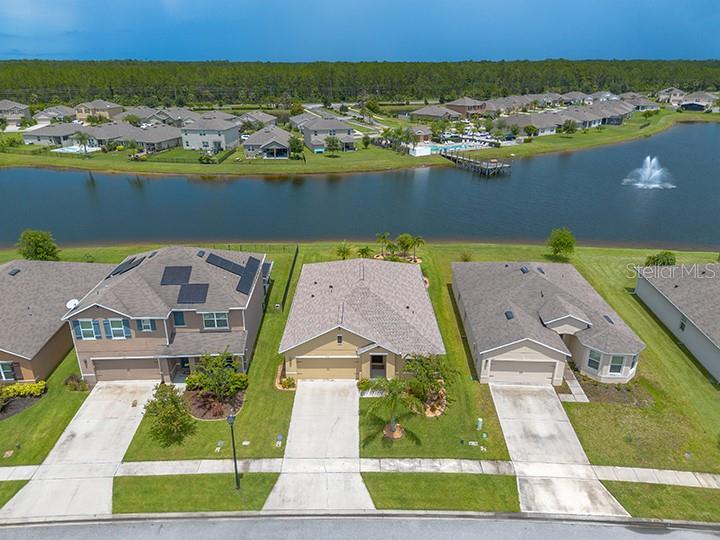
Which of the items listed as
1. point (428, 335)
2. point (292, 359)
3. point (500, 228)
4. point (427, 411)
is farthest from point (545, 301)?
point (500, 228)

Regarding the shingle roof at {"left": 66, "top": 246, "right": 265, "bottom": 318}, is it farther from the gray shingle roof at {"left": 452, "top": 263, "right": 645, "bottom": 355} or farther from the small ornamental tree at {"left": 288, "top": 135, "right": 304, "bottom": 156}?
the small ornamental tree at {"left": 288, "top": 135, "right": 304, "bottom": 156}

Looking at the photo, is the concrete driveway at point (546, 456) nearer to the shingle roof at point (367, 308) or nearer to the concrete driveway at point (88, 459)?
the shingle roof at point (367, 308)

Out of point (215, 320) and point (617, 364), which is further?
point (215, 320)

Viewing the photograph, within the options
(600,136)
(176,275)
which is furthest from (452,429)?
(600,136)

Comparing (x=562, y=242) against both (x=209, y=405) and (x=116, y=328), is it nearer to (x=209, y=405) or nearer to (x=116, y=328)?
(x=209, y=405)

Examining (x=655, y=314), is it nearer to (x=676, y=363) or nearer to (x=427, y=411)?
(x=676, y=363)

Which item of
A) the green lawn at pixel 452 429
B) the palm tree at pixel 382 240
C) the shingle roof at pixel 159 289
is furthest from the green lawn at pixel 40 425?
the palm tree at pixel 382 240

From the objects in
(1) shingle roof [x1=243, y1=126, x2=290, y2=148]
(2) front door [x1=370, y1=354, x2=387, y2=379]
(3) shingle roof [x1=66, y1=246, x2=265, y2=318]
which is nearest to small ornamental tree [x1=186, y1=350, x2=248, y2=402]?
(3) shingle roof [x1=66, y1=246, x2=265, y2=318]
